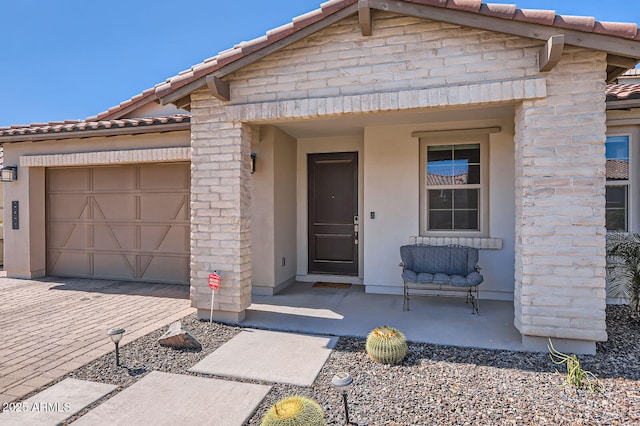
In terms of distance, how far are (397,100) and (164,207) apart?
18.3 ft

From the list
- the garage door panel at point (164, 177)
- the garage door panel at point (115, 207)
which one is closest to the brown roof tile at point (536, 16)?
the garage door panel at point (164, 177)

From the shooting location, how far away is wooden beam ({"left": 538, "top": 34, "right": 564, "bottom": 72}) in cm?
348

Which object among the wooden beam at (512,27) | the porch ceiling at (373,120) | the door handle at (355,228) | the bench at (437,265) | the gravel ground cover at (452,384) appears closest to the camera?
the gravel ground cover at (452,384)

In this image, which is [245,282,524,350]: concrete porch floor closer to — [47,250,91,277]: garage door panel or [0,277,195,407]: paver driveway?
[0,277,195,407]: paver driveway

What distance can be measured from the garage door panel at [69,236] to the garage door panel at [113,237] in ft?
0.84

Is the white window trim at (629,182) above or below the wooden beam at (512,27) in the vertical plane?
below

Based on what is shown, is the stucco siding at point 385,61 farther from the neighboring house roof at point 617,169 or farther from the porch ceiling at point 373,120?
the neighboring house roof at point 617,169

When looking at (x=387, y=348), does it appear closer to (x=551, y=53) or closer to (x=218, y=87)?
(x=551, y=53)

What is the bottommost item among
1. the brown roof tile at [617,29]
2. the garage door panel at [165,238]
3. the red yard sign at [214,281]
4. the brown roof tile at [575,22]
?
the red yard sign at [214,281]

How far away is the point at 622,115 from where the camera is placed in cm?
558

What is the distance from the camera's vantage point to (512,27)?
373 centimetres

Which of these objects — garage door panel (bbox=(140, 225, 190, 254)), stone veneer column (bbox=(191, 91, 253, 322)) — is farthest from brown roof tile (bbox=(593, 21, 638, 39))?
garage door panel (bbox=(140, 225, 190, 254))

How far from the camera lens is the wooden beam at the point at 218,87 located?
4578 mm

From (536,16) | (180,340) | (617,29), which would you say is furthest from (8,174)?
(617,29)
